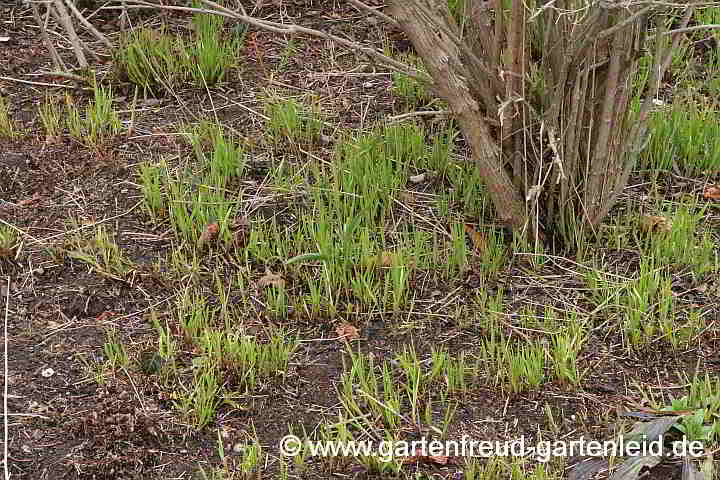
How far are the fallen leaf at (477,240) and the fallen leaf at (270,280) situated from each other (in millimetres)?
639

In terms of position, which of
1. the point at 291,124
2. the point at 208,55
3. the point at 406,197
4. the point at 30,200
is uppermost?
the point at 208,55

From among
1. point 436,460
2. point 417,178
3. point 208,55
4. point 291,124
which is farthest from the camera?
point 208,55

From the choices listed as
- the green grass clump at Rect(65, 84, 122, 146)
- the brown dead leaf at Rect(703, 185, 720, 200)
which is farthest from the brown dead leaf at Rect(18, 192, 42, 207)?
the brown dead leaf at Rect(703, 185, 720, 200)

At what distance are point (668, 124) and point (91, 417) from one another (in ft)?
7.30

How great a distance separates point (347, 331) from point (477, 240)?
569 mm

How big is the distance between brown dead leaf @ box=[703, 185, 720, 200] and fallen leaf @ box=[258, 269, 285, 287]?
1.51 m

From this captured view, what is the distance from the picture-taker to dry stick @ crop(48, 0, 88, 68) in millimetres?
3918

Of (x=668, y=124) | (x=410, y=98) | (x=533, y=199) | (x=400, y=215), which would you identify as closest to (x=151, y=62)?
(x=410, y=98)

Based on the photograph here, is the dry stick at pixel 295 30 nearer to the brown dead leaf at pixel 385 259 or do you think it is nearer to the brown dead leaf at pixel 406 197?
the brown dead leaf at pixel 406 197

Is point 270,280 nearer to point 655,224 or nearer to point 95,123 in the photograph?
point 95,123

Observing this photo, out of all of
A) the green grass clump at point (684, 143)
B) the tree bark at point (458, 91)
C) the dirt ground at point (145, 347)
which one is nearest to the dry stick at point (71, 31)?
the dirt ground at point (145, 347)

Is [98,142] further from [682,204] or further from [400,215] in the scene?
[682,204]

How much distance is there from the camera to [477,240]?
3.10 metres

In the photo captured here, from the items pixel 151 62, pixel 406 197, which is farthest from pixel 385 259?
pixel 151 62
